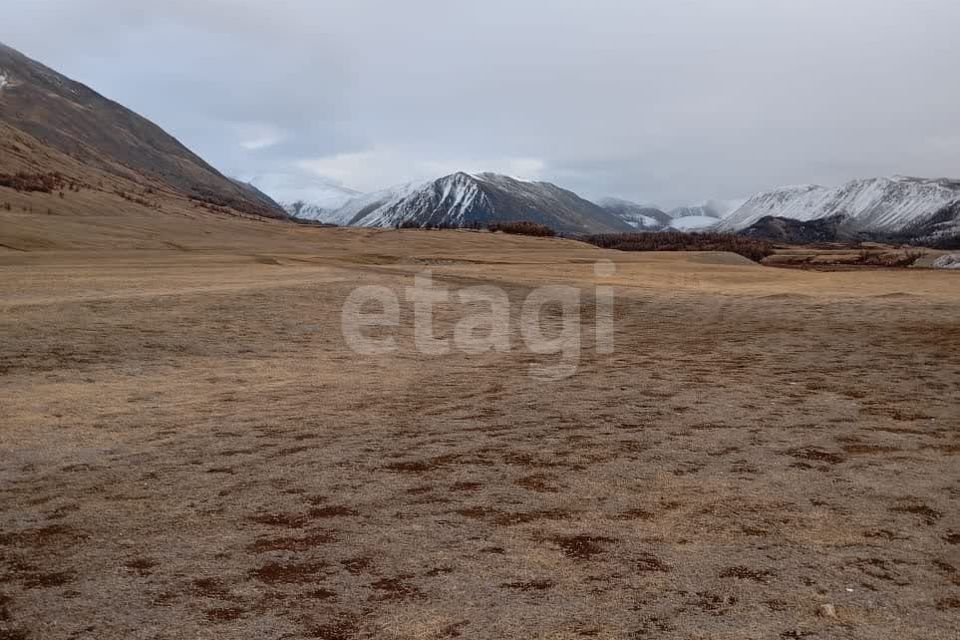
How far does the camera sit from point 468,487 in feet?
29.8

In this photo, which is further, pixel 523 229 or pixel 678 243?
pixel 678 243

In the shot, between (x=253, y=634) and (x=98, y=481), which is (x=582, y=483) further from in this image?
(x=98, y=481)

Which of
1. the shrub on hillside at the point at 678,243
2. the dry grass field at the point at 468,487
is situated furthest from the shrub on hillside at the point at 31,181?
the dry grass field at the point at 468,487

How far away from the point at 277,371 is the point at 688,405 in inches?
400

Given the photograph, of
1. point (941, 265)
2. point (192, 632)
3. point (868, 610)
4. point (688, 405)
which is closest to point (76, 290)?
point (688, 405)

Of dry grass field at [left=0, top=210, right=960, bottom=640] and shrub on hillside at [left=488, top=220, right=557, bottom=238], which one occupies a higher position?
shrub on hillside at [left=488, top=220, right=557, bottom=238]

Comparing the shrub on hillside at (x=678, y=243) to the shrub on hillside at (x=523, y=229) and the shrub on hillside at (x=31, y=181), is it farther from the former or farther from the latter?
the shrub on hillside at (x=31, y=181)

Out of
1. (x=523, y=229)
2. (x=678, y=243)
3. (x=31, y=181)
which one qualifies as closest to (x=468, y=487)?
(x=523, y=229)

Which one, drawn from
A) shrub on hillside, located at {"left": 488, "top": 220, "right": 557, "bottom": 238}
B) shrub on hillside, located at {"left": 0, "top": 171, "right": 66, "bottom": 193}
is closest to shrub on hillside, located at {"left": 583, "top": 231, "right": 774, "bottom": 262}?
shrub on hillside, located at {"left": 488, "top": 220, "right": 557, "bottom": 238}

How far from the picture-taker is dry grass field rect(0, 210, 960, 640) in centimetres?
588

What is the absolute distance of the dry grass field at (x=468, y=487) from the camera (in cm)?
588

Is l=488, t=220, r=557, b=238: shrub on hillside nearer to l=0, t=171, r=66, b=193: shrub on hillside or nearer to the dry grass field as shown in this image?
l=0, t=171, r=66, b=193: shrub on hillside

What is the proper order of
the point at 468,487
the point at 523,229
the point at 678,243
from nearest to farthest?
1. the point at 468,487
2. the point at 523,229
3. the point at 678,243

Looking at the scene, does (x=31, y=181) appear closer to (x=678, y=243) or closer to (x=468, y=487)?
(x=678, y=243)
